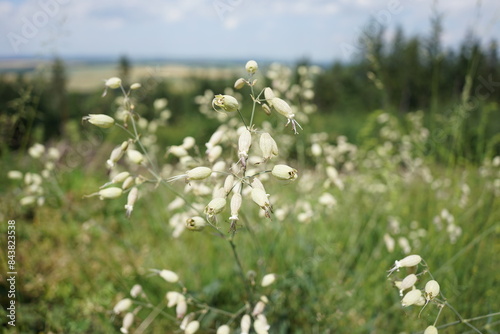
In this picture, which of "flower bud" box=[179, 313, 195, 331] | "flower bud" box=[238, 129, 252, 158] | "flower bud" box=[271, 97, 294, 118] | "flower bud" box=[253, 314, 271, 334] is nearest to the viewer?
"flower bud" box=[238, 129, 252, 158]

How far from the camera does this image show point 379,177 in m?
3.77

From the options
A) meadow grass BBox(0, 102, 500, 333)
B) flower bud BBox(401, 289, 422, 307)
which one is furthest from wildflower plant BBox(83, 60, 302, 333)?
flower bud BBox(401, 289, 422, 307)

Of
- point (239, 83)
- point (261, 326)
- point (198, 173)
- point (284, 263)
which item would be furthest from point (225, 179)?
point (284, 263)

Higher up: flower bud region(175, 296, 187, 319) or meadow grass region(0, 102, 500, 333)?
flower bud region(175, 296, 187, 319)

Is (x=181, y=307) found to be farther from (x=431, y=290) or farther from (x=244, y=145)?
(x=431, y=290)

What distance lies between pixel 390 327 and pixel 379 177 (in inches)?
72.8

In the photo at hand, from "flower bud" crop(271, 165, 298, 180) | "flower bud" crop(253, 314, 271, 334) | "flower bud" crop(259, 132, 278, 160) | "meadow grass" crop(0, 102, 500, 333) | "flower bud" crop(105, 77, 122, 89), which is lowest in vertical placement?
"meadow grass" crop(0, 102, 500, 333)

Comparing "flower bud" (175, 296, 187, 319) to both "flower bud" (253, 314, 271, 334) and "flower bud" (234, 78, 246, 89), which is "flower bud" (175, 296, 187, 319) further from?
"flower bud" (234, 78, 246, 89)

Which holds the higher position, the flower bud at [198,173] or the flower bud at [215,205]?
the flower bud at [198,173]

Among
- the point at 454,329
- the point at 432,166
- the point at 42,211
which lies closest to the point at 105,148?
the point at 42,211

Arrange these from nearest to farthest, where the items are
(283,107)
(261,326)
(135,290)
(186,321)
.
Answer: (283,107) → (261,326) → (186,321) → (135,290)

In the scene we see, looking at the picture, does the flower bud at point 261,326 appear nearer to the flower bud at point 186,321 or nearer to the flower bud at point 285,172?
the flower bud at point 186,321

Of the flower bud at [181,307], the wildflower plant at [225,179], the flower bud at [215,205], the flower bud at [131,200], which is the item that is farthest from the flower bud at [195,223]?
the flower bud at [181,307]

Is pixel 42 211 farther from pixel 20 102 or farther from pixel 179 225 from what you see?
pixel 179 225
